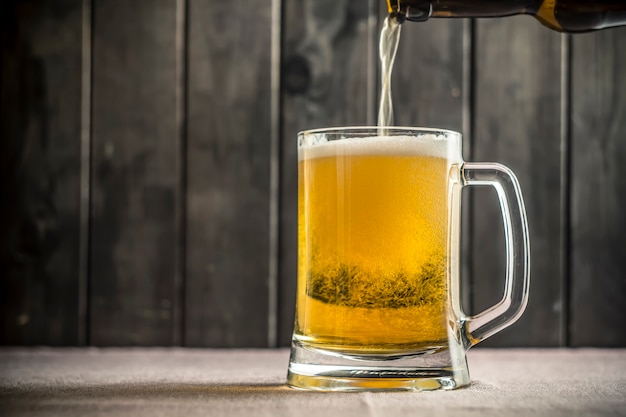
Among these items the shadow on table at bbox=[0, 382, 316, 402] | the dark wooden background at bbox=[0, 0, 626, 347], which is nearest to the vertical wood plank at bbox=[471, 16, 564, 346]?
the dark wooden background at bbox=[0, 0, 626, 347]

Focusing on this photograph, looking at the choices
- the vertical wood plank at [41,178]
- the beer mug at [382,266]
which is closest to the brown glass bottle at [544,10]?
the beer mug at [382,266]

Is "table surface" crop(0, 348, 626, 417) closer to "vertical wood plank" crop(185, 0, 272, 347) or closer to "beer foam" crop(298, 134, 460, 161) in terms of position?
"vertical wood plank" crop(185, 0, 272, 347)

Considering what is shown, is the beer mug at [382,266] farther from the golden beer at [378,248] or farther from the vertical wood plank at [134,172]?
the vertical wood plank at [134,172]

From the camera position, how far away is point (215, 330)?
1224 mm

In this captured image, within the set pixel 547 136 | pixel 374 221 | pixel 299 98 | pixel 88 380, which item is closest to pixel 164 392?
pixel 88 380

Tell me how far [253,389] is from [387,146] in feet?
0.91

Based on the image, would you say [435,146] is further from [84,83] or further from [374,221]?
[84,83]

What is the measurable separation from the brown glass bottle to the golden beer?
14 cm

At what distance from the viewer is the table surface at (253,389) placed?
668 mm

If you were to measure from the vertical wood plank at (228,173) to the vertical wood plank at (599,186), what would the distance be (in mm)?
487

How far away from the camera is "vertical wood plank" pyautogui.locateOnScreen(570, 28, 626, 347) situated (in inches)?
48.6

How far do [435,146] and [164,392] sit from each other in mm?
355

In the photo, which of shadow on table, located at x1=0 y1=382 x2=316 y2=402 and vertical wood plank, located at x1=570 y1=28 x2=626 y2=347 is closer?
shadow on table, located at x1=0 y1=382 x2=316 y2=402

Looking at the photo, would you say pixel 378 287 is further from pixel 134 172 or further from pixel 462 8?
pixel 134 172
